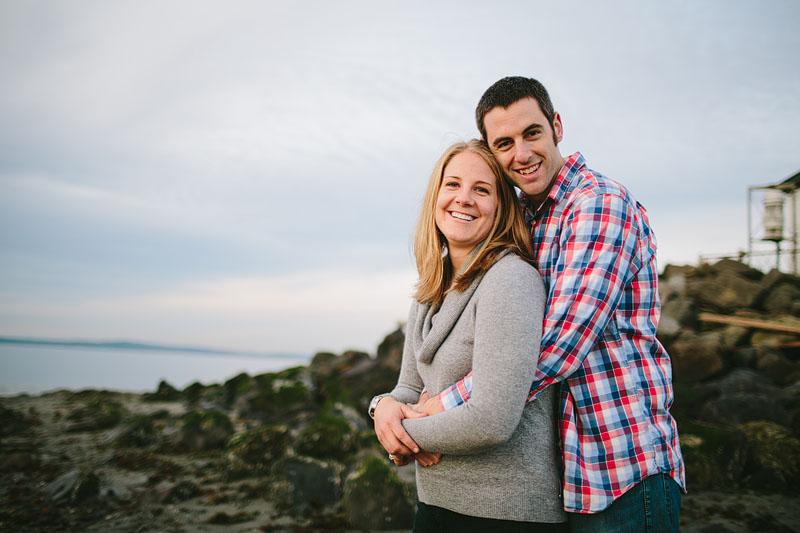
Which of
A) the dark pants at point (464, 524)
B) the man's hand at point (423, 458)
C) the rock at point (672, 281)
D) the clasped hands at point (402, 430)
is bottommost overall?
the dark pants at point (464, 524)

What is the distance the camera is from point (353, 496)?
5844mm

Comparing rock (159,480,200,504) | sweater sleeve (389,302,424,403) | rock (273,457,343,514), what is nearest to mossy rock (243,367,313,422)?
rock (159,480,200,504)

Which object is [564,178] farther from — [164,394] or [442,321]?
[164,394]

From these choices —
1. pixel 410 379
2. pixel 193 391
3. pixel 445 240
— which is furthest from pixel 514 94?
pixel 193 391

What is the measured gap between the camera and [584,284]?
79.7 inches

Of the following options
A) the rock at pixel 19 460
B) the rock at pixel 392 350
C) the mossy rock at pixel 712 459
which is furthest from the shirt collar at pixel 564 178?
the rock at pixel 392 350

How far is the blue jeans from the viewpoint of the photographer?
1.99m

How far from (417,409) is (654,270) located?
4.02 ft

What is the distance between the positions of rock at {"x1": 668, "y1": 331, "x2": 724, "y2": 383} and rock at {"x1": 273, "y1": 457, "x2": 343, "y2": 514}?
6.99 m

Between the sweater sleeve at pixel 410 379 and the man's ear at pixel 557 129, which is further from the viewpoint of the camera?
the man's ear at pixel 557 129

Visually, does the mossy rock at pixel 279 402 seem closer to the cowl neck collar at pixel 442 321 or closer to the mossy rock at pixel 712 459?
the mossy rock at pixel 712 459

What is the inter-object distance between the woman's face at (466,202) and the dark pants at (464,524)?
1.18 metres

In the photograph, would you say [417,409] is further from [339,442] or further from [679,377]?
[679,377]

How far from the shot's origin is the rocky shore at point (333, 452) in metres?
5.87
